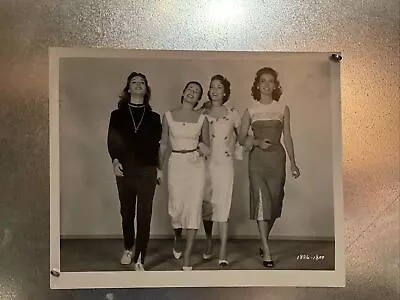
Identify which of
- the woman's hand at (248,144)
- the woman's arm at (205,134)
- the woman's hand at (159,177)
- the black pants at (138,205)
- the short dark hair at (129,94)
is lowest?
the black pants at (138,205)

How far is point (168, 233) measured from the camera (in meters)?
0.60

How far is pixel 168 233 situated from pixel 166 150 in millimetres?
80

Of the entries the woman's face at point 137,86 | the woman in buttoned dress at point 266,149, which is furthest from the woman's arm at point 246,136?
the woman's face at point 137,86

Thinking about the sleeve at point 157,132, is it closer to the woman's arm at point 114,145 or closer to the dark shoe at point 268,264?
the woman's arm at point 114,145

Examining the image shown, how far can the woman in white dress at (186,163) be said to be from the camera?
0.60m

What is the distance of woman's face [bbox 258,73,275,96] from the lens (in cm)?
61

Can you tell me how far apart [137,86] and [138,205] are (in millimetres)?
114

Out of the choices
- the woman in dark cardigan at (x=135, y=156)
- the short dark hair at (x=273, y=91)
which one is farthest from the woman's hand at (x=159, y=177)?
the short dark hair at (x=273, y=91)

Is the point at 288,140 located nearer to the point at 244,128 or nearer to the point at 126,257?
the point at 244,128

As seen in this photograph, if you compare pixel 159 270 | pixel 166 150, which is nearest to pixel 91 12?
pixel 166 150

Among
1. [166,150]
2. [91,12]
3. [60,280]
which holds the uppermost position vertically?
[91,12]

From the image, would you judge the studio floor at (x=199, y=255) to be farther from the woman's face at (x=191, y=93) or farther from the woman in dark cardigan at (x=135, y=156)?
the woman's face at (x=191, y=93)

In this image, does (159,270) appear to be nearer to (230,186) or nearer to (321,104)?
(230,186)

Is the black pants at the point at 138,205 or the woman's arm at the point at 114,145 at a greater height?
the woman's arm at the point at 114,145
